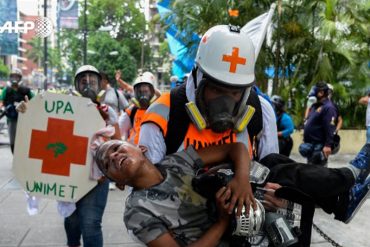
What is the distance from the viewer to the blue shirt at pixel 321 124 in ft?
21.0

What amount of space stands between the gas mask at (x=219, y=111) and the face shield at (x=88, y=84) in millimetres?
2062

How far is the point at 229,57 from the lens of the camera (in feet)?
6.07

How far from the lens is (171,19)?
39.0 ft

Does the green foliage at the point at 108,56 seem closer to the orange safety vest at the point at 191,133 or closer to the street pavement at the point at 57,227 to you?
the street pavement at the point at 57,227

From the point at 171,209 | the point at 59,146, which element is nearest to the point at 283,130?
the point at 59,146

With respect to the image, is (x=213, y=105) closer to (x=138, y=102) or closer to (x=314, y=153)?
(x=138, y=102)

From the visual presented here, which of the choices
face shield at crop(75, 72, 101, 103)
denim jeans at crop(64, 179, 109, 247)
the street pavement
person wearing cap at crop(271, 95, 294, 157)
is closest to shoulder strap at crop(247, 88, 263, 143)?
denim jeans at crop(64, 179, 109, 247)

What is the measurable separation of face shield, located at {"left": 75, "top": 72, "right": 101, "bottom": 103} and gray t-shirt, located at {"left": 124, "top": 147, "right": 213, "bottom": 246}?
85.7 inches

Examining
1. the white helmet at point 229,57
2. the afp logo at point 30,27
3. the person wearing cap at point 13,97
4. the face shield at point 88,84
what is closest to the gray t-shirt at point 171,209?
the white helmet at point 229,57

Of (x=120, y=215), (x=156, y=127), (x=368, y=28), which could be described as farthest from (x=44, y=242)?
(x=368, y=28)

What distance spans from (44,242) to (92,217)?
4.52ft

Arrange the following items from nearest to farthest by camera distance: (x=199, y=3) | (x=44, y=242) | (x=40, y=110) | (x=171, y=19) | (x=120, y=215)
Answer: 1. (x=40, y=110)
2. (x=44, y=242)
3. (x=120, y=215)
4. (x=199, y=3)
5. (x=171, y=19)

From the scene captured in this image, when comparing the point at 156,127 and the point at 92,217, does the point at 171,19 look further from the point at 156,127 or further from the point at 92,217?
the point at 156,127

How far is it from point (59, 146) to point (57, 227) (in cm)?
193
